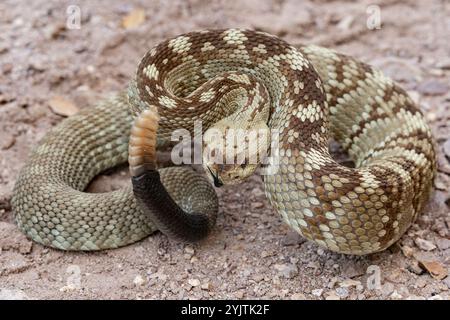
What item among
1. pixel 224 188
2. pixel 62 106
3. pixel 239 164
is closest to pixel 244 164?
pixel 239 164

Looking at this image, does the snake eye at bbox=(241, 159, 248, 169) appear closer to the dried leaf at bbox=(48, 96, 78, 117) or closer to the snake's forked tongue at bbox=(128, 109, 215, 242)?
the snake's forked tongue at bbox=(128, 109, 215, 242)

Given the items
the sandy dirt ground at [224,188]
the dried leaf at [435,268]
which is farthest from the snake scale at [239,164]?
the dried leaf at [435,268]

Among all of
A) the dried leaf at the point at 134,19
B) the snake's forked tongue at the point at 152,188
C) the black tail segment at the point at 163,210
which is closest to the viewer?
the snake's forked tongue at the point at 152,188

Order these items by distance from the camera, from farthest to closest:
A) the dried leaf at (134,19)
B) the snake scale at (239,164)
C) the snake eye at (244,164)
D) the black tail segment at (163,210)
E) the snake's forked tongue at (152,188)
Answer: the dried leaf at (134,19), the snake eye at (244,164), the snake scale at (239,164), the black tail segment at (163,210), the snake's forked tongue at (152,188)

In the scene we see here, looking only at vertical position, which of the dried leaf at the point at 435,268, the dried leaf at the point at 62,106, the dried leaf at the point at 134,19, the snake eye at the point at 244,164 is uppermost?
the dried leaf at the point at 134,19

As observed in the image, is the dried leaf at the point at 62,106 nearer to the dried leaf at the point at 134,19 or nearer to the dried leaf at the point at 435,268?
the dried leaf at the point at 134,19

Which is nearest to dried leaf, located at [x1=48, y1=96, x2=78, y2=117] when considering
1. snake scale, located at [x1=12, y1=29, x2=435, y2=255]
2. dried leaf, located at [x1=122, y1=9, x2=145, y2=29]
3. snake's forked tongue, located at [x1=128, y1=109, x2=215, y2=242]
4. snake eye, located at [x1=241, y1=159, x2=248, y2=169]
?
snake scale, located at [x1=12, y1=29, x2=435, y2=255]
